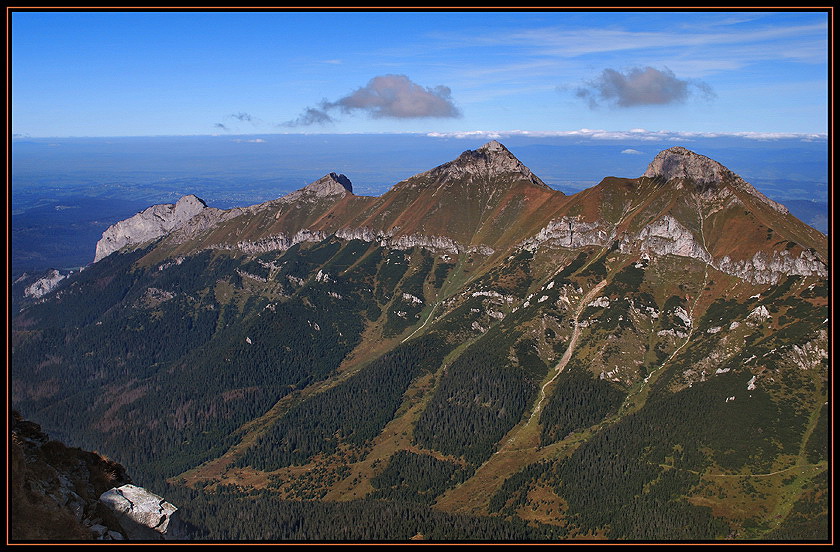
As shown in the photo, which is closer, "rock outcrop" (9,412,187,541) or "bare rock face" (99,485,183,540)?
"rock outcrop" (9,412,187,541)

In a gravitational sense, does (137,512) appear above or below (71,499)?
below

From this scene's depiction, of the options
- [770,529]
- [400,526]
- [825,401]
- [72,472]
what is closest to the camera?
[72,472]

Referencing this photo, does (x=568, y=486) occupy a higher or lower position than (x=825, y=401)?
lower

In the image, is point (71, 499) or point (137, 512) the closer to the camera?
point (71, 499)

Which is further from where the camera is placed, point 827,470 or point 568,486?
point 568,486

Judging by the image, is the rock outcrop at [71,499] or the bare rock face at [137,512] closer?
the rock outcrop at [71,499]
